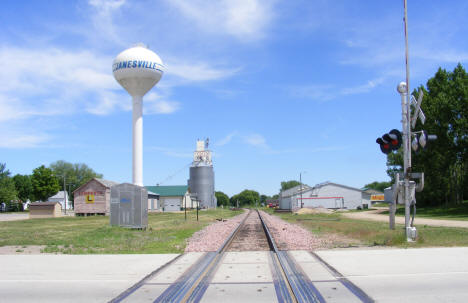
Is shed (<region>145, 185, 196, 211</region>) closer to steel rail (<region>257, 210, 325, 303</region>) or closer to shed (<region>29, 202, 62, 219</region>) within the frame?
shed (<region>29, 202, 62, 219</region>)

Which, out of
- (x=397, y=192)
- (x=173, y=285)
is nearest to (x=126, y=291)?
(x=173, y=285)

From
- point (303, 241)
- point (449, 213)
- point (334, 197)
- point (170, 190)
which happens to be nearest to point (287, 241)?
point (303, 241)

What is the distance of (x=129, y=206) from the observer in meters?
24.8

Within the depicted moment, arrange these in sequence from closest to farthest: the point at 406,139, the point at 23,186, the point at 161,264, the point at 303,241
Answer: the point at 161,264 < the point at 406,139 < the point at 303,241 < the point at 23,186

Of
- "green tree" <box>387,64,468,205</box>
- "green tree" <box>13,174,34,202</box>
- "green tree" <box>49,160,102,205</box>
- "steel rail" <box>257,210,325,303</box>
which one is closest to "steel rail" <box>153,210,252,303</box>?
"steel rail" <box>257,210,325,303</box>

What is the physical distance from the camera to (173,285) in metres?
8.04

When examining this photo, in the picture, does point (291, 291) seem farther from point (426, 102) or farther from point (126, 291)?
point (426, 102)

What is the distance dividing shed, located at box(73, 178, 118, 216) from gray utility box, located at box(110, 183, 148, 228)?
30449 millimetres

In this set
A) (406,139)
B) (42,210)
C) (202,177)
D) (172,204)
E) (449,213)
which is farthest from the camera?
(202,177)

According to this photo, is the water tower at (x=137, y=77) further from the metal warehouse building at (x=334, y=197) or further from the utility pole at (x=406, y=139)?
the metal warehouse building at (x=334, y=197)

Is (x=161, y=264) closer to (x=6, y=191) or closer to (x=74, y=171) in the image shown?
(x=6, y=191)

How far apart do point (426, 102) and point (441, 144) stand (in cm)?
610

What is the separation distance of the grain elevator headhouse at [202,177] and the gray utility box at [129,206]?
226 ft

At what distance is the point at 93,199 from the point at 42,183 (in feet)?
118
